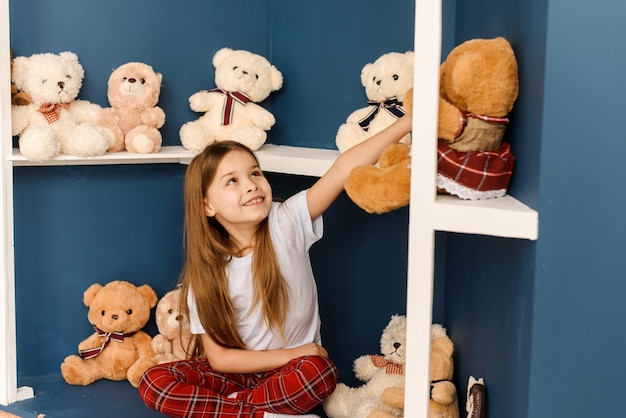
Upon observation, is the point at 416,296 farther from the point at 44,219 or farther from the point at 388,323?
the point at 44,219

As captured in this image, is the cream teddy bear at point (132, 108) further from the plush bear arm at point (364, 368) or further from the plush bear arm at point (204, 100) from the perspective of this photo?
the plush bear arm at point (364, 368)

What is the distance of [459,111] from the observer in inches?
52.9

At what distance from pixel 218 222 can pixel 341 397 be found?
0.47 meters

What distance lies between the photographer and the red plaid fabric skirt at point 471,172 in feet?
4.39

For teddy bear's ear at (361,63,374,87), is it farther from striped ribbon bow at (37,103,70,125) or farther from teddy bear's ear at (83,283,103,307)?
teddy bear's ear at (83,283,103,307)

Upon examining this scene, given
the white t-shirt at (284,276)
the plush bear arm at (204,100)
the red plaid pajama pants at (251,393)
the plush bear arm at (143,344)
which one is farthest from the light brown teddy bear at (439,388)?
the plush bear arm at (204,100)

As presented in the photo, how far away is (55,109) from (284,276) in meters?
0.68

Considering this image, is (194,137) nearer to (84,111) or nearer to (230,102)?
Answer: (230,102)

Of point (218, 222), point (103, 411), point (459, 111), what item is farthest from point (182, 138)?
point (459, 111)

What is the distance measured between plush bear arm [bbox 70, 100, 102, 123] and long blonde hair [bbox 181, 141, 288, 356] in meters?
0.35

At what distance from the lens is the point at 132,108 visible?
219 cm

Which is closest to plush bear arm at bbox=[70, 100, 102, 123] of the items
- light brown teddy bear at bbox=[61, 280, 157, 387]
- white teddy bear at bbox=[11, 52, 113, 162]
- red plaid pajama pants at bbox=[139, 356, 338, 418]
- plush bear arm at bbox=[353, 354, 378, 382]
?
white teddy bear at bbox=[11, 52, 113, 162]

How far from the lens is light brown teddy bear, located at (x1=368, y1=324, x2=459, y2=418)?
1.81 metres

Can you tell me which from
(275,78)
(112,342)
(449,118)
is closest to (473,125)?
(449,118)
